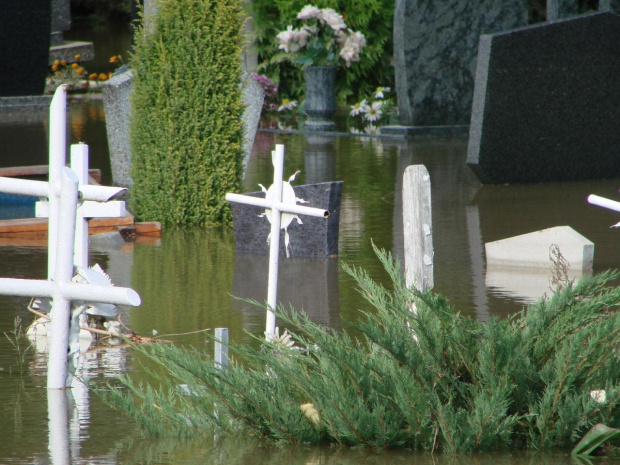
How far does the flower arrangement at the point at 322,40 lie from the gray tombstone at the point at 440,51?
1620 mm

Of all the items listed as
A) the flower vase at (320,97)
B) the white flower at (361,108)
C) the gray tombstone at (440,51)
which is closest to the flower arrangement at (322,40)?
the flower vase at (320,97)

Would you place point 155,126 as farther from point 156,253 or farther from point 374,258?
point 374,258

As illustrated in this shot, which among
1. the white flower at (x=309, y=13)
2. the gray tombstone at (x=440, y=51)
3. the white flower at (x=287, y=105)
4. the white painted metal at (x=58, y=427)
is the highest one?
the white flower at (x=309, y=13)

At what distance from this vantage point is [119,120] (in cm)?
986

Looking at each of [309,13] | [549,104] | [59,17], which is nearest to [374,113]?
[309,13]

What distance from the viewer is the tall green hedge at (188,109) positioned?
8414 mm

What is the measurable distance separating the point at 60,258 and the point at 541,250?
3.84 metres

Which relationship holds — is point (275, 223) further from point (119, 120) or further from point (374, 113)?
point (374, 113)

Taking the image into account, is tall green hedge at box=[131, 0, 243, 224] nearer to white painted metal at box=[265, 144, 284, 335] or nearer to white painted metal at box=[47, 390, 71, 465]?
white painted metal at box=[265, 144, 284, 335]

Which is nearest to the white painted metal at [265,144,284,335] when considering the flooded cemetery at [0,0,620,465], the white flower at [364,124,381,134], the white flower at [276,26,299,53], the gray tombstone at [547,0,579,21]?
the flooded cemetery at [0,0,620,465]

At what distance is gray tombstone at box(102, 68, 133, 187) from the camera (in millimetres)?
9797

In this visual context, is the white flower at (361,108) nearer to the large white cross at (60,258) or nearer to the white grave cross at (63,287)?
the large white cross at (60,258)

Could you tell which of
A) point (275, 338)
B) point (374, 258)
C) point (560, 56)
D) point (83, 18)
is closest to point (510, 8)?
point (560, 56)

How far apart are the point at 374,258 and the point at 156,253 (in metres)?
1.52
